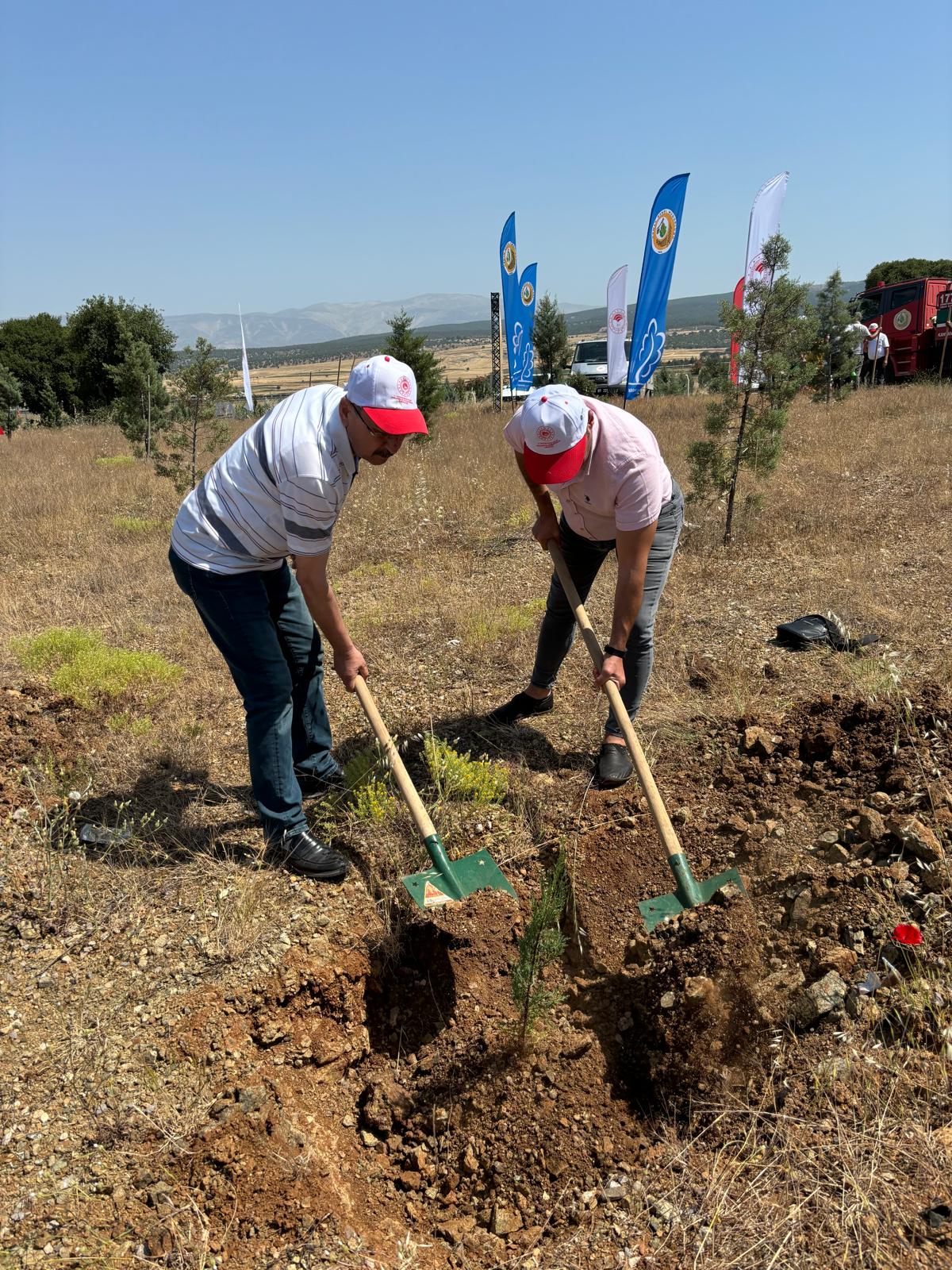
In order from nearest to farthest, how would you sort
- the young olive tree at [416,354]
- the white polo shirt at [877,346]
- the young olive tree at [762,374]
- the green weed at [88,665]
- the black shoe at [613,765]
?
the black shoe at [613,765]
the green weed at [88,665]
the young olive tree at [762,374]
the young olive tree at [416,354]
the white polo shirt at [877,346]

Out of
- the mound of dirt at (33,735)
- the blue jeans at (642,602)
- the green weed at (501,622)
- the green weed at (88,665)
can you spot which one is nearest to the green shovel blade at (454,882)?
the blue jeans at (642,602)

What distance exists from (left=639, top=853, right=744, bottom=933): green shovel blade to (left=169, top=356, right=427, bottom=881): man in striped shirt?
1151 mm

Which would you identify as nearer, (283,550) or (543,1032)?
(543,1032)

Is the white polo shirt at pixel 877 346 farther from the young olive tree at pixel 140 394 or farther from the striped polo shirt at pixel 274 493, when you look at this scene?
the striped polo shirt at pixel 274 493

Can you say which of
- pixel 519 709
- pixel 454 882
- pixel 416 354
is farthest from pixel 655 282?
pixel 454 882

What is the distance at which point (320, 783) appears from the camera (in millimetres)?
3396

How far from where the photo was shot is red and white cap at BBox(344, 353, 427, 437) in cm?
223

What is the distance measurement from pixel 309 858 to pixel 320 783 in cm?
55

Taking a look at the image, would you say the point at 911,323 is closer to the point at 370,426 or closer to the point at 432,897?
the point at 370,426

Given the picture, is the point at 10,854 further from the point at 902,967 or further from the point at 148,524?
the point at 148,524

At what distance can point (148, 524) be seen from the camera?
8.12 metres

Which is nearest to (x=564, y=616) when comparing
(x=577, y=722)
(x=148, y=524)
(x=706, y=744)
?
(x=577, y=722)

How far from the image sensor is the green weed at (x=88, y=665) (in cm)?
424

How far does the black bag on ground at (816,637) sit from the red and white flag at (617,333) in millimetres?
12160
